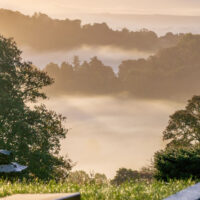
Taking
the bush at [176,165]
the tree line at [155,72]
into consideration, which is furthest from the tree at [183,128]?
the tree line at [155,72]

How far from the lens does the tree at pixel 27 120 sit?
2669 cm

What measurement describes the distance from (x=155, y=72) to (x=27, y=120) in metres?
168

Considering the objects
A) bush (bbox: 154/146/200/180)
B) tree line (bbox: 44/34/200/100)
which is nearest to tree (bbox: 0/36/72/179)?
bush (bbox: 154/146/200/180)

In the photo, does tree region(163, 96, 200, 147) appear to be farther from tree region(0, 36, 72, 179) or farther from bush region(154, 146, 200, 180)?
bush region(154, 146, 200, 180)

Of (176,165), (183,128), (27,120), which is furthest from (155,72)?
(176,165)

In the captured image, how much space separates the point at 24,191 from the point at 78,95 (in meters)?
188

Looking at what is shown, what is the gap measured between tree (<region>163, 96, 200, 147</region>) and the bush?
61.7 feet

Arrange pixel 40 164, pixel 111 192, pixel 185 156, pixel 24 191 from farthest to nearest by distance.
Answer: pixel 40 164
pixel 185 156
pixel 24 191
pixel 111 192

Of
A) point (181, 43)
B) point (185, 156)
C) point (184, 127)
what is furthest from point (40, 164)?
point (181, 43)

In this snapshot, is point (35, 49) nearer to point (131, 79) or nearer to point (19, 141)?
point (131, 79)

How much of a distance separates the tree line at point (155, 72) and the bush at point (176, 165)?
161 meters

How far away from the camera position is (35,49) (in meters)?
189

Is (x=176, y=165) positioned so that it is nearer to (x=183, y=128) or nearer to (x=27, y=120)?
(x=27, y=120)

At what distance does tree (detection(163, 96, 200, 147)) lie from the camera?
36.2 meters
